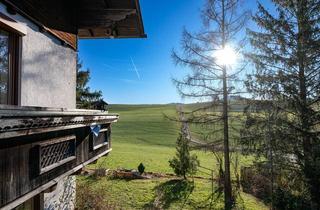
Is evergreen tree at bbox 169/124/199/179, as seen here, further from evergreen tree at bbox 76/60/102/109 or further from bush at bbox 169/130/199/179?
evergreen tree at bbox 76/60/102/109

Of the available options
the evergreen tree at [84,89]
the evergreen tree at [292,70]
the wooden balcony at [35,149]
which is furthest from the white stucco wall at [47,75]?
the evergreen tree at [84,89]

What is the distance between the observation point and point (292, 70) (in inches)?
515

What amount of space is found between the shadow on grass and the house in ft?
16.3

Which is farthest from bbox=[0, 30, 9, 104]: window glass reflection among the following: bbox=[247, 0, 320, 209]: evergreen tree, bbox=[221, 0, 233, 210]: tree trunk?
bbox=[221, 0, 233, 210]: tree trunk

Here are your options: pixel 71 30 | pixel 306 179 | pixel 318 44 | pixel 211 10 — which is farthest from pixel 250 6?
pixel 71 30

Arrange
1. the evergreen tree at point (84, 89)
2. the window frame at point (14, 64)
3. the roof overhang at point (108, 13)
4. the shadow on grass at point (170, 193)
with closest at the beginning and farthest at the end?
1. the window frame at point (14, 64)
2. the roof overhang at point (108, 13)
3. the shadow on grass at point (170, 193)
4. the evergreen tree at point (84, 89)

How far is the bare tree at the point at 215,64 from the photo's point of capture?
48.5 feet

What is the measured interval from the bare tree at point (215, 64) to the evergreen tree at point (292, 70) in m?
1.29

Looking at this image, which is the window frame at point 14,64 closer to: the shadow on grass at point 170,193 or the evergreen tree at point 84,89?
the shadow on grass at point 170,193

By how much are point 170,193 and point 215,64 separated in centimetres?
683

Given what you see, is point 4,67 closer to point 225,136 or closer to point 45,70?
point 45,70

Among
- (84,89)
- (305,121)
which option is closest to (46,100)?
(305,121)

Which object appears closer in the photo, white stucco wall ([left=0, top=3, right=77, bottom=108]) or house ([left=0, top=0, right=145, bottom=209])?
house ([left=0, top=0, right=145, bottom=209])

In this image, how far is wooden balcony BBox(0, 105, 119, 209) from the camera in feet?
8.70
